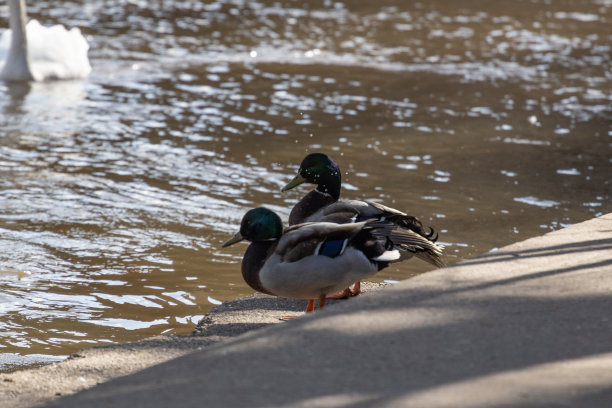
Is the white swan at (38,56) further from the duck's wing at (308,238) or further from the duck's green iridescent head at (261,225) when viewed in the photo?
the duck's wing at (308,238)

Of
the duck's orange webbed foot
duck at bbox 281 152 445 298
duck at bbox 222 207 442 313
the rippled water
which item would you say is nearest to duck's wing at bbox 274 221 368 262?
duck at bbox 222 207 442 313

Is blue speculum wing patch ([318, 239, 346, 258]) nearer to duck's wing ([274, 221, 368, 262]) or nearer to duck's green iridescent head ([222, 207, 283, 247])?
duck's wing ([274, 221, 368, 262])

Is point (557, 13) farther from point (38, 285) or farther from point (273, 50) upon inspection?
point (38, 285)

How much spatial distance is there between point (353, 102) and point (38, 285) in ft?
23.8

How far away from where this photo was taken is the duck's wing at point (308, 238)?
217 inches

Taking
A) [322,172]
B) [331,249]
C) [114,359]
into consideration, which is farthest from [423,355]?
[322,172]

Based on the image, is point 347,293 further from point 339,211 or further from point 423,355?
point 423,355

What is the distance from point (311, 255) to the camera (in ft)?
18.0

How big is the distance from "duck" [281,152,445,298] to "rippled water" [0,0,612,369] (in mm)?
932

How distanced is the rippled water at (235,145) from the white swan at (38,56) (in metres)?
0.28

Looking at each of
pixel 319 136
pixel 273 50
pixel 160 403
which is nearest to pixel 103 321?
pixel 160 403

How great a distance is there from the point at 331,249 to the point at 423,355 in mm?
1589

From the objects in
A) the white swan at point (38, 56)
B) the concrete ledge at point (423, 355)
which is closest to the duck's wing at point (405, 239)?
the concrete ledge at point (423, 355)

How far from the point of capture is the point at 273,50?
16609 mm
